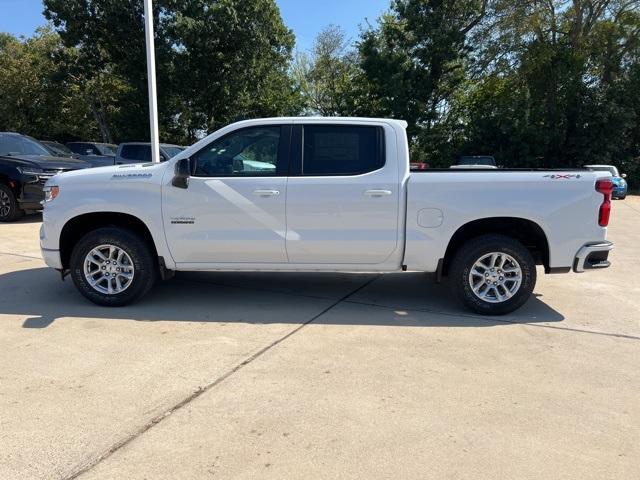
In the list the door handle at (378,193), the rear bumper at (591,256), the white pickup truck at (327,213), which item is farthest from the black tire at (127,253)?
the rear bumper at (591,256)

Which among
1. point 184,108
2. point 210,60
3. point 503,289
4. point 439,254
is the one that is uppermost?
point 210,60

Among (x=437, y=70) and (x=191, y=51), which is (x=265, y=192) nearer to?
(x=191, y=51)

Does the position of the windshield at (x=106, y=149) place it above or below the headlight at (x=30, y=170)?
above

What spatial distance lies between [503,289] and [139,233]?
3.83m

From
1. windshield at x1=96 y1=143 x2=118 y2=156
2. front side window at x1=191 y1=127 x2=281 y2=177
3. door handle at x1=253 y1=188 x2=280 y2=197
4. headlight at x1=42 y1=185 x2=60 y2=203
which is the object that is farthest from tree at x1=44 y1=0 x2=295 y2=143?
door handle at x1=253 y1=188 x2=280 y2=197

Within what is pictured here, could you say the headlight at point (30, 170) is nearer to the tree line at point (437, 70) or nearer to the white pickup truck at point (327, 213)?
the white pickup truck at point (327, 213)

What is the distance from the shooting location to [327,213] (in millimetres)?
5258

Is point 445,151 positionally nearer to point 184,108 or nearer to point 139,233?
point 184,108

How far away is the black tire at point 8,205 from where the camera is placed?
11055mm

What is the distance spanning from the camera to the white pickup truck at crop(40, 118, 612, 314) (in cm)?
517

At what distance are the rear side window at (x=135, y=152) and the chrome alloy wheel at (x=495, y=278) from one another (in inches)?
448

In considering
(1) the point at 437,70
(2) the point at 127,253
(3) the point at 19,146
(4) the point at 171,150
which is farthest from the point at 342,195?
(1) the point at 437,70

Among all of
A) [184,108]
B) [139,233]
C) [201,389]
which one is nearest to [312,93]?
[184,108]

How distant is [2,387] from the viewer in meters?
3.71
